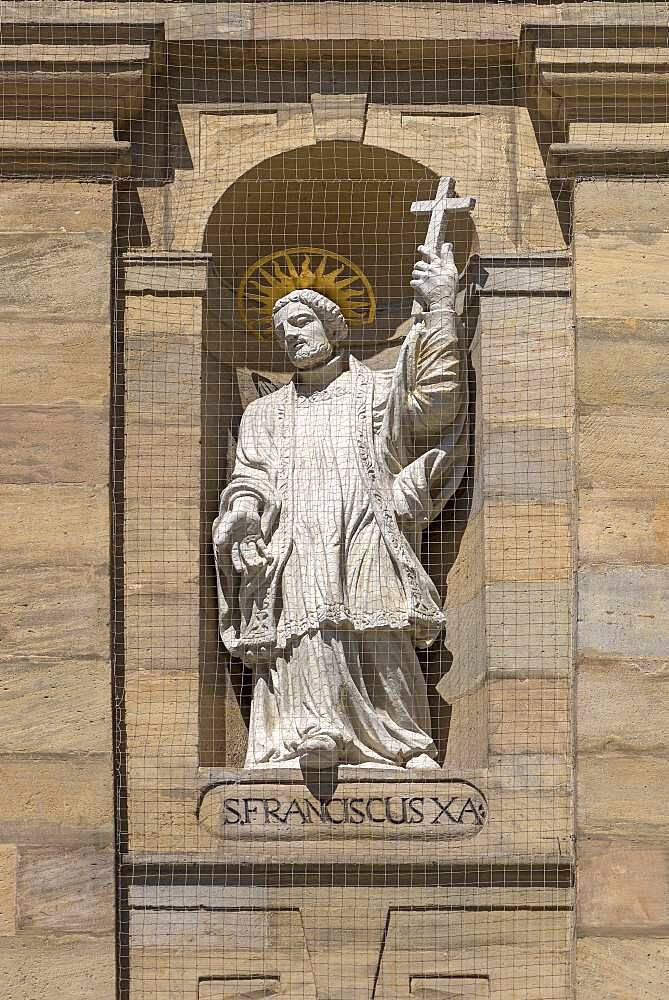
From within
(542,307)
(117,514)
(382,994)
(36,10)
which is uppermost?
(36,10)

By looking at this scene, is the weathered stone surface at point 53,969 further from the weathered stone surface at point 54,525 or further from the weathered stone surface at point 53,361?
the weathered stone surface at point 53,361

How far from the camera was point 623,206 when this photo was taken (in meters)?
10.6

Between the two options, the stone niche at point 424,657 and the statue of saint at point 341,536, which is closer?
the stone niche at point 424,657

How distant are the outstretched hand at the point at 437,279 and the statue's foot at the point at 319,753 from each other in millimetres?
2014

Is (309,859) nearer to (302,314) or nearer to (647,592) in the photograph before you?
(647,592)

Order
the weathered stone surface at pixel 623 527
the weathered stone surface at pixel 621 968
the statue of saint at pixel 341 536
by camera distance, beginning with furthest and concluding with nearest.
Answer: the statue of saint at pixel 341 536 < the weathered stone surface at pixel 623 527 < the weathered stone surface at pixel 621 968

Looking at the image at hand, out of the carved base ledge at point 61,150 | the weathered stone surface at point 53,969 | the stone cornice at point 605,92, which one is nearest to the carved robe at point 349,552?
the stone cornice at point 605,92

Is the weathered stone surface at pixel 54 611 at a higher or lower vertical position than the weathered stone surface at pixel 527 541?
lower

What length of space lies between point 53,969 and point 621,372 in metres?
3.50

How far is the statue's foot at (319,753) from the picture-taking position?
33.1 feet

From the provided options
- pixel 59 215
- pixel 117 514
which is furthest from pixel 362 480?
pixel 59 215

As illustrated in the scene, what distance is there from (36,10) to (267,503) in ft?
8.03

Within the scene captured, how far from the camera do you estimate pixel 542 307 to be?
1065 centimetres

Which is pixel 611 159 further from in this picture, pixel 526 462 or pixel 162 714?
pixel 162 714
